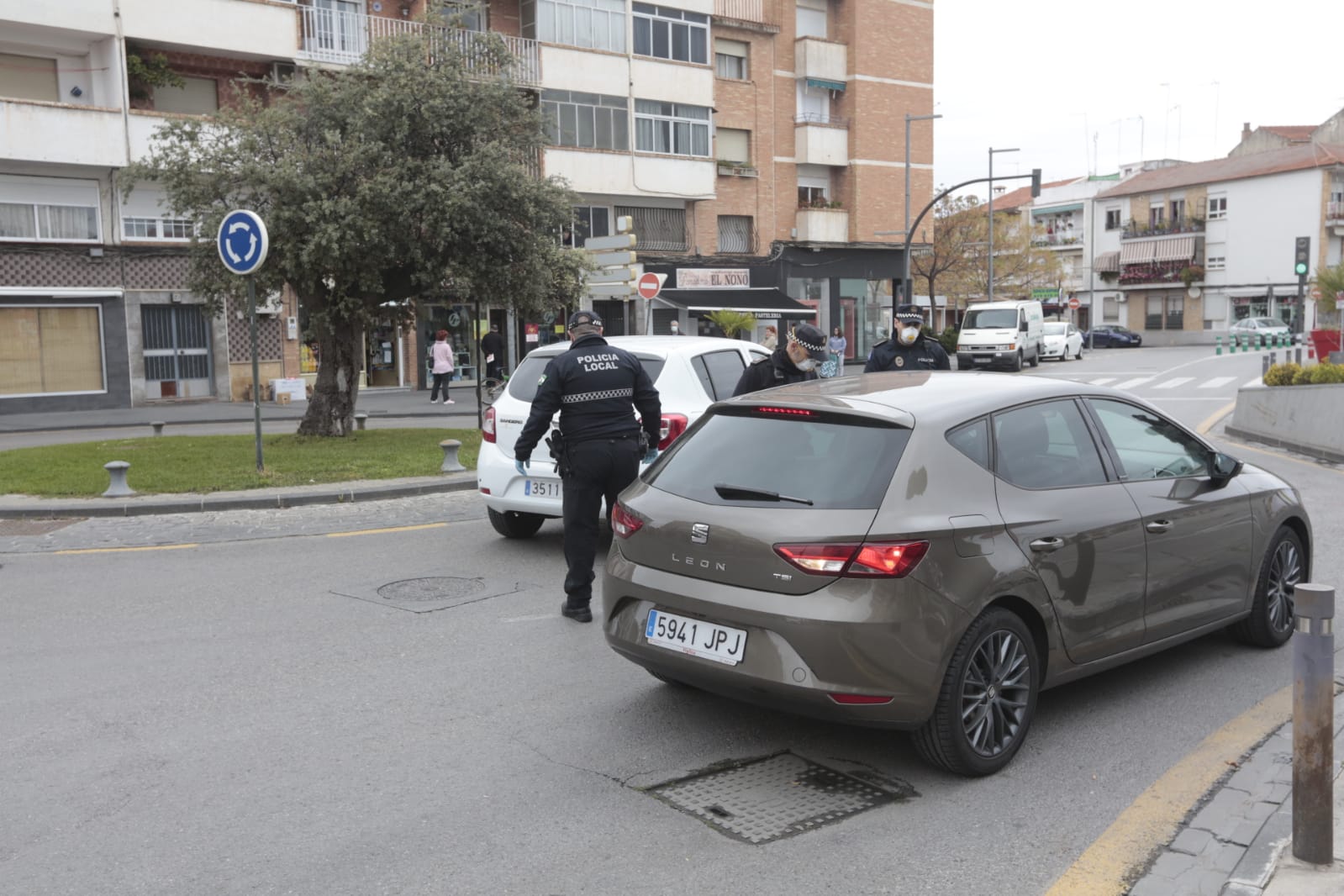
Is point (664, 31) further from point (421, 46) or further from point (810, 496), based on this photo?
point (810, 496)

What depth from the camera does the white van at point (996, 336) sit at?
3662cm

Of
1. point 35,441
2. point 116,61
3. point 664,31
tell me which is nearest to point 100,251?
point 116,61

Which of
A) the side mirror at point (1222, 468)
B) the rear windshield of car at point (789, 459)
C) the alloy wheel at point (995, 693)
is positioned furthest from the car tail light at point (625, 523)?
the side mirror at point (1222, 468)

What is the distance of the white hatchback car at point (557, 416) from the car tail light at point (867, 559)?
4.28 metres

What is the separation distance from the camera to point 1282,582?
6.26 meters

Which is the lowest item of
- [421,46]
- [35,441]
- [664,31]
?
[35,441]

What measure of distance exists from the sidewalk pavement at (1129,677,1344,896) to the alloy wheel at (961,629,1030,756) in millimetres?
739

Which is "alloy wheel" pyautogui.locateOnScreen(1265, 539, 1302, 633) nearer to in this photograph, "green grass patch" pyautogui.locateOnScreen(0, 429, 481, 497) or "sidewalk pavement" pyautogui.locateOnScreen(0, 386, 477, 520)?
"sidewalk pavement" pyautogui.locateOnScreen(0, 386, 477, 520)

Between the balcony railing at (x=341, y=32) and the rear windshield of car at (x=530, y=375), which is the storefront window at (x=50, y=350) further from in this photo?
the rear windshield of car at (x=530, y=375)

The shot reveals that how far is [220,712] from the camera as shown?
5.32m

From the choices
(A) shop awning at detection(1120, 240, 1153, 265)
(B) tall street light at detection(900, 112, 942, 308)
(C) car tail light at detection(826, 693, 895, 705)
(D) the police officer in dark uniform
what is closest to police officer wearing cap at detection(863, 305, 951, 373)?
(D) the police officer in dark uniform

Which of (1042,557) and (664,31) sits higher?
(664,31)

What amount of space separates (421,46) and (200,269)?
4.66 m

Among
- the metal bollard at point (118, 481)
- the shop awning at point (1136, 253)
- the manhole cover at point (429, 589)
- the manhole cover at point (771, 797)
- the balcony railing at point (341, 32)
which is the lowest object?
the manhole cover at point (771, 797)
